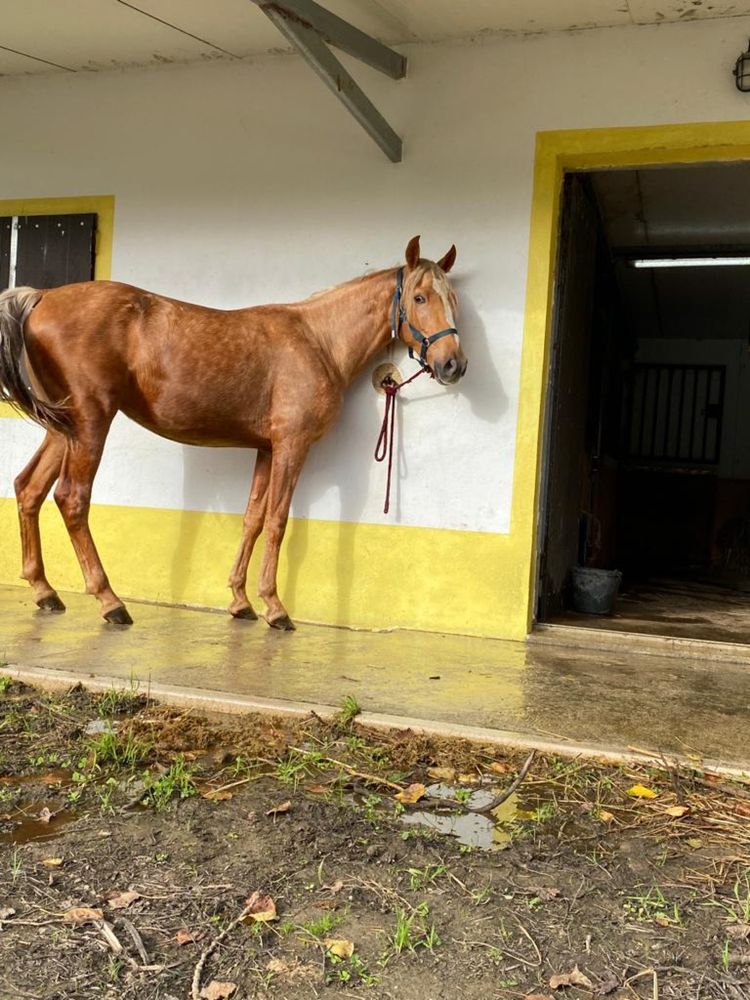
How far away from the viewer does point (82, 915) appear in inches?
63.6

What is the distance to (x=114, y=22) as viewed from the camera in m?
4.82

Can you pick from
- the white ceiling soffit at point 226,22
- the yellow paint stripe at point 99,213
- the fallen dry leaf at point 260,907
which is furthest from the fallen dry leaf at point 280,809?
the yellow paint stripe at point 99,213

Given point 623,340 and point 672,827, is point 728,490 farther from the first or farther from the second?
point 672,827

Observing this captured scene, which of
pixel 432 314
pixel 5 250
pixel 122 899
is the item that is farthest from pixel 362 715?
pixel 5 250

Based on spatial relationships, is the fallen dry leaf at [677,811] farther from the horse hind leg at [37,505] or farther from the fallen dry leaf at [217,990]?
the horse hind leg at [37,505]

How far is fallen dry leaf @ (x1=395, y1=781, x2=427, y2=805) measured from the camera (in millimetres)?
2285

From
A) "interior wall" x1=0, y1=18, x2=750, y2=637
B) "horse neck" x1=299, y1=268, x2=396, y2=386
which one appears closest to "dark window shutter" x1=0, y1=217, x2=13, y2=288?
"interior wall" x1=0, y1=18, x2=750, y2=637

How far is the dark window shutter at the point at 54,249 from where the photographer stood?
216 inches

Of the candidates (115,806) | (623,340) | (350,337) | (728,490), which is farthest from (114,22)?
(728,490)

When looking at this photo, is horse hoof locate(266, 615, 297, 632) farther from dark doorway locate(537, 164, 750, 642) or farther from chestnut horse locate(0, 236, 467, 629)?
dark doorway locate(537, 164, 750, 642)

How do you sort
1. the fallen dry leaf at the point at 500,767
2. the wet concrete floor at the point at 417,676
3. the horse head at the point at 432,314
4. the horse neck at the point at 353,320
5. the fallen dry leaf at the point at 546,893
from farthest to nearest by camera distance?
1. the horse neck at the point at 353,320
2. the horse head at the point at 432,314
3. the wet concrete floor at the point at 417,676
4. the fallen dry leaf at the point at 500,767
5. the fallen dry leaf at the point at 546,893

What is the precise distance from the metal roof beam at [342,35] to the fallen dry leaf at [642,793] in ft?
10.7

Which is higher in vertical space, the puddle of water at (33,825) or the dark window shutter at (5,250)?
the dark window shutter at (5,250)

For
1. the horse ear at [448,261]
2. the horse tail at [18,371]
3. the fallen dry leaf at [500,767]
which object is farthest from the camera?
the horse ear at [448,261]
